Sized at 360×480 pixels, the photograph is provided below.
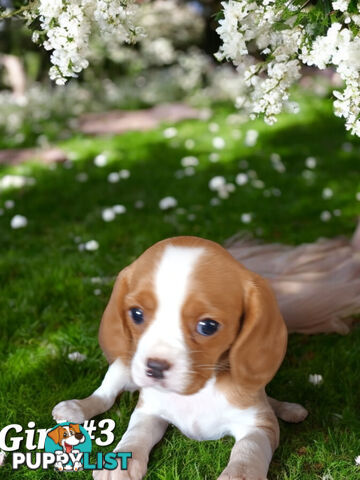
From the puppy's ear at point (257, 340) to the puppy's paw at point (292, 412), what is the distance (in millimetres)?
549

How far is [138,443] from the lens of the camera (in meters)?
2.21

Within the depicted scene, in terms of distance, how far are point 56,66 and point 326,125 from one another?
284 inches

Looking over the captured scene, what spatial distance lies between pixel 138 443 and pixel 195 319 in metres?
0.61

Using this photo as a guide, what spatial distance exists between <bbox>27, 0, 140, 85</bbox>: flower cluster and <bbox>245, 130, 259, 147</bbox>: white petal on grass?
543cm

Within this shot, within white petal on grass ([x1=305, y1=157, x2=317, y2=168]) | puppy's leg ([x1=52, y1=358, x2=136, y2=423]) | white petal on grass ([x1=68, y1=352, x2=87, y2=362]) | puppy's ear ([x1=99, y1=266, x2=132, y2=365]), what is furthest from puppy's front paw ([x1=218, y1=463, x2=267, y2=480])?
white petal on grass ([x1=305, y1=157, x2=317, y2=168])

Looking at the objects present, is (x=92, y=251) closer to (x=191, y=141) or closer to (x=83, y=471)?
(x=83, y=471)

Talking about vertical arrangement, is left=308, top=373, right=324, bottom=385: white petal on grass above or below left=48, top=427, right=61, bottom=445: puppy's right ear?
below

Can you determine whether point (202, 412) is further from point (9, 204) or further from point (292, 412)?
point (9, 204)

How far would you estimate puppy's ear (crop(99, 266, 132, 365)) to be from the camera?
2156mm

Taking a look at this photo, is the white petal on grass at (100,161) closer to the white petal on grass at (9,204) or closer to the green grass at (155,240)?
the green grass at (155,240)

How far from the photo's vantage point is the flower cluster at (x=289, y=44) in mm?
2010

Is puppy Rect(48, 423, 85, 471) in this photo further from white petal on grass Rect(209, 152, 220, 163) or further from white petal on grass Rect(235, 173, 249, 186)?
white petal on grass Rect(209, 152, 220, 163)

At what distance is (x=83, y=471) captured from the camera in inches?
88.1

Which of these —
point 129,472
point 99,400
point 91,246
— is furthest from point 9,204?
point 129,472
